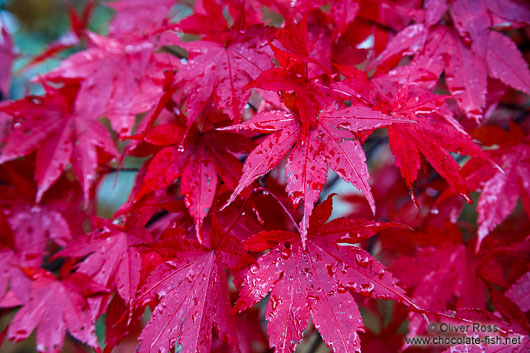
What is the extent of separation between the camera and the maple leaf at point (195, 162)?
0.49 meters

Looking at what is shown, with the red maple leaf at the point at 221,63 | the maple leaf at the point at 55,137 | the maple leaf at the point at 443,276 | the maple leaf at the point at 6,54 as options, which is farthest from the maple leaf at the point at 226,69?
the maple leaf at the point at 6,54

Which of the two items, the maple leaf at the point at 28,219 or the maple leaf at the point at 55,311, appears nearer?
the maple leaf at the point at 55,311

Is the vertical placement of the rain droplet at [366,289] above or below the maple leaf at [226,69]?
below

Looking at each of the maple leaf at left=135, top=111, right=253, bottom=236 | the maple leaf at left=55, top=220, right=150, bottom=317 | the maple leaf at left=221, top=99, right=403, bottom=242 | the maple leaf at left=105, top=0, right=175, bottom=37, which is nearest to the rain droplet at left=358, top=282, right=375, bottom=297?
the maple leaf at left=221, top=99, right=403, bottom=242

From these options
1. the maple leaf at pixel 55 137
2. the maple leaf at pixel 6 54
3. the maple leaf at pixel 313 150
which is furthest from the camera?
the maple leaf at pixel 6 54

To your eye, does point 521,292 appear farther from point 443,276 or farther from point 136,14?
point 136,14

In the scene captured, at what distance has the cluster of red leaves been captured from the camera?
0.43 m

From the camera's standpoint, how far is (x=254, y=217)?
555 millimetres

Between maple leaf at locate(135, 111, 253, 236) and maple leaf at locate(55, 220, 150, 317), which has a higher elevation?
maple leaf at locate(135, 111, 253, 236)

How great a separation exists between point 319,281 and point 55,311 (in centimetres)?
48

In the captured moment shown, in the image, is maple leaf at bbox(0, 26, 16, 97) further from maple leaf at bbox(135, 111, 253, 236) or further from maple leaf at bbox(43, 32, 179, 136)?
maple leaf at bbox(135, 111, 253, 236)

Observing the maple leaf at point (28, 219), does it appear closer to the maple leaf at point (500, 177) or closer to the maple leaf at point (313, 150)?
the maple leaf at point (313, 150)

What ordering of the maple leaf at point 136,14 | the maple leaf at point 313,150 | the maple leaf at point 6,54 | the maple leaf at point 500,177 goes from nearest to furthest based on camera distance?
the maple leaf at point 313,150 < the maple leaf at point 500,177 < the maple leaf at point 136,14 < the maple leaf at point 6,54

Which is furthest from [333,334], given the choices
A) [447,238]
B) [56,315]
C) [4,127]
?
[4,127]
